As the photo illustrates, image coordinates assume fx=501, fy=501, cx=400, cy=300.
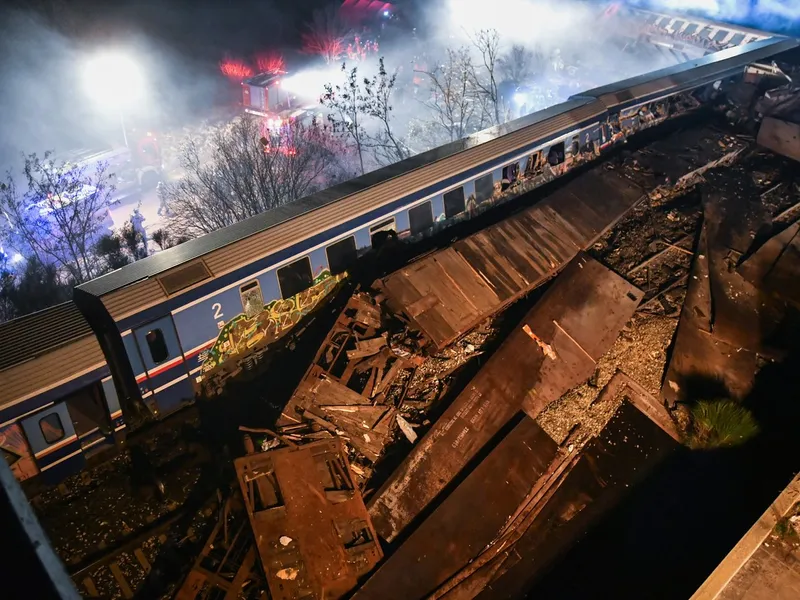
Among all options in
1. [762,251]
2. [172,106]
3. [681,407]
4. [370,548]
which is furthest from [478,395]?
[172,106]

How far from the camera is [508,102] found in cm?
4859

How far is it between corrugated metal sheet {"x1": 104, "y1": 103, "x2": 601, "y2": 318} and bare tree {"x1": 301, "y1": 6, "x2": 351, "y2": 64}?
4591cm

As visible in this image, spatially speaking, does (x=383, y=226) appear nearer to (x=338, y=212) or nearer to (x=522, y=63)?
(x=338, y=212)

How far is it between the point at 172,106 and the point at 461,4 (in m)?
35.7

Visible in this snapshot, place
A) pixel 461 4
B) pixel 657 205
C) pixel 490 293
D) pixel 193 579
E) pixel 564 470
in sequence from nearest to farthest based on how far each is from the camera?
pixel 193 579, pixel 564 470, pixel 490 293, pixel 657 205, pixel 461 4

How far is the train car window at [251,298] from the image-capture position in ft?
41.3

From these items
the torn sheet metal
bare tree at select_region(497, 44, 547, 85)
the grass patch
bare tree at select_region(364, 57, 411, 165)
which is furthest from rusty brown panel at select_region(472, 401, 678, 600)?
bare tree at select_region(497, 44, 547, 85)

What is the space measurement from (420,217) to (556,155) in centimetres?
731

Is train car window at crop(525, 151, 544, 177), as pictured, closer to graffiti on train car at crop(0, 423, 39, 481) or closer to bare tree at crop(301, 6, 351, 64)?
graffiti on train car at crop(0, 423, 39, 481)

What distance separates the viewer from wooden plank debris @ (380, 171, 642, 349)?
12625mm

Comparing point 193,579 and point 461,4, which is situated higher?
point 461,4

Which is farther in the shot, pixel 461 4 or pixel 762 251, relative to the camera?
pixel 461 4

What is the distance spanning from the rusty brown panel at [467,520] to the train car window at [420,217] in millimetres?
7239

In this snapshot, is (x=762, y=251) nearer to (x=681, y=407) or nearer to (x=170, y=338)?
(x=681, y=407)
